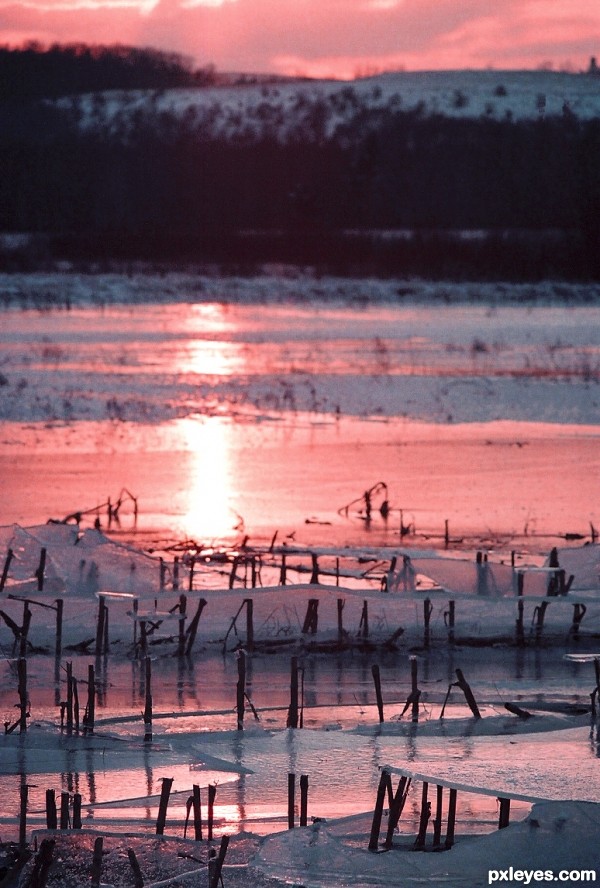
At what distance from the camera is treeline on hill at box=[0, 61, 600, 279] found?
41.0 metres

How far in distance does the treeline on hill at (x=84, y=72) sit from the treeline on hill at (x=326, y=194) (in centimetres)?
2054

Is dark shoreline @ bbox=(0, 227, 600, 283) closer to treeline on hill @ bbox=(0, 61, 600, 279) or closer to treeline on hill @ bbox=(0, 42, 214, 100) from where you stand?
treeline on hill @ bbox=(0, 61, 600, 279)

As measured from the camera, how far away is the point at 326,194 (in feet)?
191

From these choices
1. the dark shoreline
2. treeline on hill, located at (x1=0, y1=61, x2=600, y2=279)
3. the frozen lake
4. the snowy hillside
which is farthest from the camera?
the snowy hillside

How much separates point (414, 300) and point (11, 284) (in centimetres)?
870

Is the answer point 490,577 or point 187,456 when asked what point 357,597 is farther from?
point 187,456

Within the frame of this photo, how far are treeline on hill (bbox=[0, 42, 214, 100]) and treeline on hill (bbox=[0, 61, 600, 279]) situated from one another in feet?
67.4

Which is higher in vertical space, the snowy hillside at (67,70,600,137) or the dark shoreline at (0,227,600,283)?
the snowy hillside at (67,70,600,137)

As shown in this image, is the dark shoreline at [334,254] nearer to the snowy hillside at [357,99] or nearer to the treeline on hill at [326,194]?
the treeline on hill at [326,194]

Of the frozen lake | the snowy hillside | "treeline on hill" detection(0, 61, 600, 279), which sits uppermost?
the snowy hillside

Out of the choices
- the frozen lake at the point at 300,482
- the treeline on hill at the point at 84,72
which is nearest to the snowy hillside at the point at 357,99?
the treeline on hill at the point at 84,72

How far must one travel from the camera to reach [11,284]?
106 feet

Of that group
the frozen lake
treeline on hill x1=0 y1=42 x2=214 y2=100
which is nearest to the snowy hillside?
treeline on hill x1=0 y1=42 x2=214 y2=100

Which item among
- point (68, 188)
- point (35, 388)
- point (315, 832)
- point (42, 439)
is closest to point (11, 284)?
point (35, 388)
